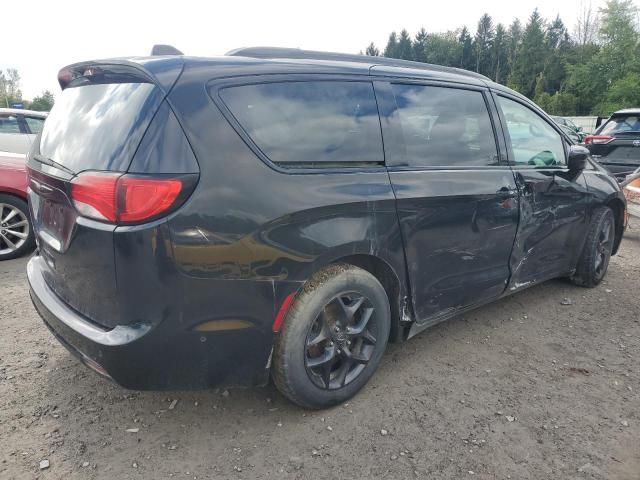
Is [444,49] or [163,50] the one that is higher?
[444,49]

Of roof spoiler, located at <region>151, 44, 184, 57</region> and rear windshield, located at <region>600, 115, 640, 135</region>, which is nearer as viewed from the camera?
roof spoiler, located at <region>151, 44, 184, 57</region>

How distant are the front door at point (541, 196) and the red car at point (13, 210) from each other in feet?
16.0

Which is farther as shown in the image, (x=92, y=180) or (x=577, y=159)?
(x=577, y=159)

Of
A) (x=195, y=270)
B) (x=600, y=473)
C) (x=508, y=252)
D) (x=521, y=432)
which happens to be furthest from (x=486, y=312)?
(x=195, y=270)

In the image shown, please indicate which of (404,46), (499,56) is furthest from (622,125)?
(404,46)

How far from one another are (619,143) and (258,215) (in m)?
8.46

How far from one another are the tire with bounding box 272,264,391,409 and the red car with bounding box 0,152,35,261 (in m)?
4.21

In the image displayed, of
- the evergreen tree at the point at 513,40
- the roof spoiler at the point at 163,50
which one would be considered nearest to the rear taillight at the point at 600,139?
the roof spoiler at the point at 163,50

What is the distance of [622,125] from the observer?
28.2 feet

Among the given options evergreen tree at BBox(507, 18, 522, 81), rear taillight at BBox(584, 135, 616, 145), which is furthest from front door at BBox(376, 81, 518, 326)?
evergreen tree at BBox(507, 18, 522, 81)

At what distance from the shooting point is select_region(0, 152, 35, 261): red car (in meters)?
5.12

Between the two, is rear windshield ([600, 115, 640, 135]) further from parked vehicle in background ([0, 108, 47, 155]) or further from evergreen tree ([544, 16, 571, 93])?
evergreen tree ([544, 16, 571, 93])

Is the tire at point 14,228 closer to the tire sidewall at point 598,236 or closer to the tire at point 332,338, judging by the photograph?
the tire at point 332,338

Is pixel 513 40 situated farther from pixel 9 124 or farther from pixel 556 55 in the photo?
pixel 9 124
